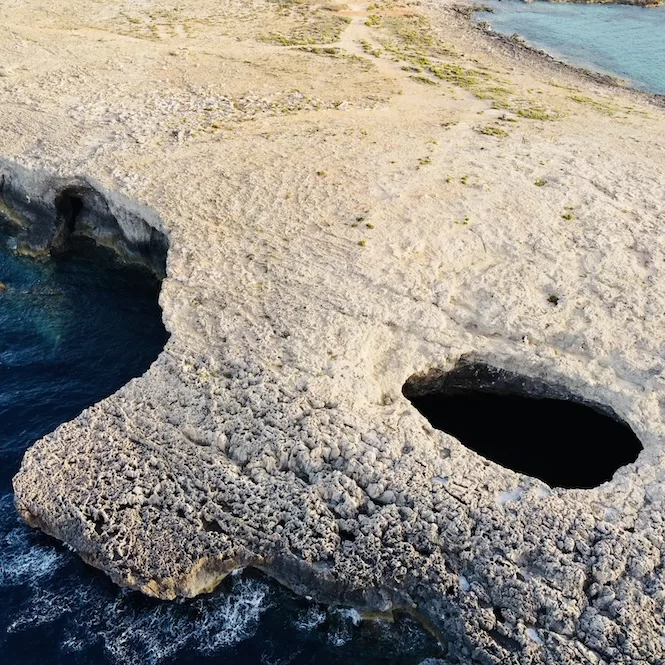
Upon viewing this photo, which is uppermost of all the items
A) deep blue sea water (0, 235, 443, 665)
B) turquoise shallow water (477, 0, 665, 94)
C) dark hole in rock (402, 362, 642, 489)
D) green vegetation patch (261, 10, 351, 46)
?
turquoise shallow water (477, 0, 665, 94)

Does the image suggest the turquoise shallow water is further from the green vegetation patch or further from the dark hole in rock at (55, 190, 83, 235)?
the dark hole in rock at (55, 190, 83, 235)

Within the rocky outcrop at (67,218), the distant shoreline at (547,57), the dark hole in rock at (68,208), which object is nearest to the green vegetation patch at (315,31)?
the distant shoreline at (547,57)

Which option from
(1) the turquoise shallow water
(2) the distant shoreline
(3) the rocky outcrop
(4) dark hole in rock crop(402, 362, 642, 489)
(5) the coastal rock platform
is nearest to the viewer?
(5) the coastal rock platform

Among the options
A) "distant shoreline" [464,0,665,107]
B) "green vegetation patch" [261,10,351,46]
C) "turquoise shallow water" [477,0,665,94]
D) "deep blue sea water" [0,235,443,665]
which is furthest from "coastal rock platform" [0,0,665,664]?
"turquoise shallow water" [477,0,665,94]

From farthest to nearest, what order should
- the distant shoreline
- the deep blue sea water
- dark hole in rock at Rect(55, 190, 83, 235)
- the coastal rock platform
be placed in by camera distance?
the distant shoreline, dark hole in rock at Rect(55, 190, 83, 235), the coastal rock platform, the deep blue sea water

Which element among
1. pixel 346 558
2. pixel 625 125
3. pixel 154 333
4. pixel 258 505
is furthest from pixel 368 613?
pixel 625 125

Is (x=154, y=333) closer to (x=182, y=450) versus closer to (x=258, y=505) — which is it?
(x=182, y=450)

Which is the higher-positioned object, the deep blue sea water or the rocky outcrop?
the rocky outcrop

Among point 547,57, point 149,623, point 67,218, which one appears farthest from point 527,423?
point 547,57
